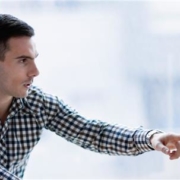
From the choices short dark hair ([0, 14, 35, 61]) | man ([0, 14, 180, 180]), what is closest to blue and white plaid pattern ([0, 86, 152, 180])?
man ([0, 14, 180, 180])

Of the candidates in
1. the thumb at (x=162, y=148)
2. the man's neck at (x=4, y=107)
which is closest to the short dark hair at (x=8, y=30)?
the man's neck at (x=4, y=107)

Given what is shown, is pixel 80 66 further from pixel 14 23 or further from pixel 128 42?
pixel 14 23

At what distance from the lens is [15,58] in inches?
46.7

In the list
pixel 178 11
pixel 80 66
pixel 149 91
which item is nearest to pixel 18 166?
pixel 80 66

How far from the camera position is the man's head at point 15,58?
1171 mm

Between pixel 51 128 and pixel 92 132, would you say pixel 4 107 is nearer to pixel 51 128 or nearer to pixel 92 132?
pixel 51 128

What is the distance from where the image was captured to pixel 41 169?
149 centimetres

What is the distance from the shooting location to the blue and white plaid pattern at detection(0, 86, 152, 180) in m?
1.19

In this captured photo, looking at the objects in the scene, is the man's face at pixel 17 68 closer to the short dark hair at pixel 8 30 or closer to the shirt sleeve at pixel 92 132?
the short dark hair at pixel 8 30

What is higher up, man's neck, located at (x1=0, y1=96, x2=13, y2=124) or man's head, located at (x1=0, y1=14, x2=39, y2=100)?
man's head, located at (x1=0, y1=14, x2=39, y2=100)

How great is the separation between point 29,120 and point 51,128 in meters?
0.10

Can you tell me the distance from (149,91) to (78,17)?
39 cm

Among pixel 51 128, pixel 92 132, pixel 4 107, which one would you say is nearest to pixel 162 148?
pixel 92 132

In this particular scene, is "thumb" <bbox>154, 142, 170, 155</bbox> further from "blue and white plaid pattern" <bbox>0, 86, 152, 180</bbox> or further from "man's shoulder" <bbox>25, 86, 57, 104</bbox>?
"man's shoulder" <bbox>25, 86, 57, 104</bbox>
